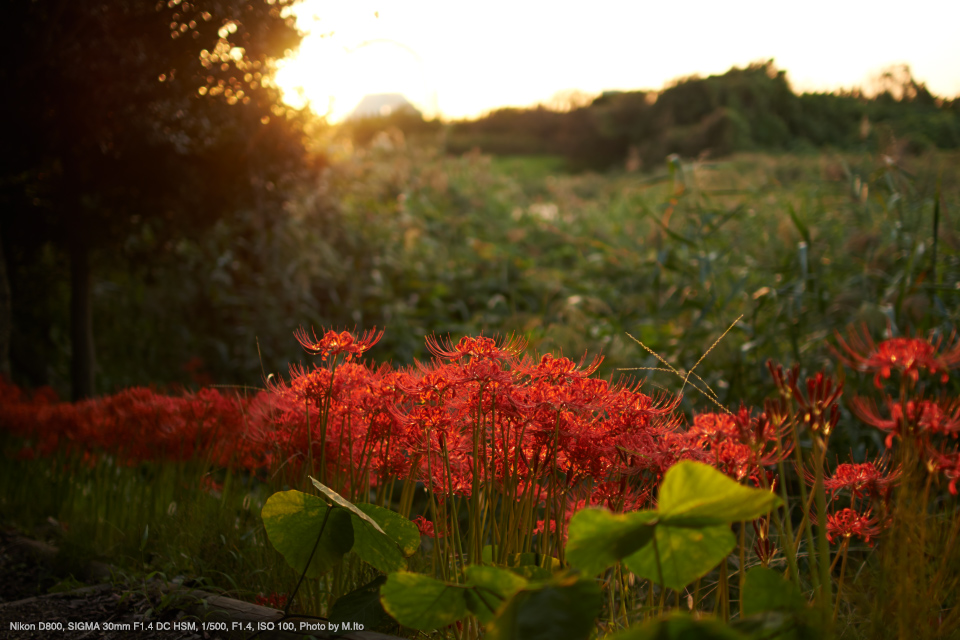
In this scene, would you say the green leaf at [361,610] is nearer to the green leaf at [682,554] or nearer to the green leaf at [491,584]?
the green leaf at [491,584]

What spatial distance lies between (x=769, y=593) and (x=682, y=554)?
0.14 metres

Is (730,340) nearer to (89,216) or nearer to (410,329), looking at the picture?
(410,329)

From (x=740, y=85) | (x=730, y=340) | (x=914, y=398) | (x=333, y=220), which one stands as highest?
(x=740, y=85)

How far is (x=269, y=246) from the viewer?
20.8 feet

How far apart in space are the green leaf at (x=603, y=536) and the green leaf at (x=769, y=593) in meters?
0.18

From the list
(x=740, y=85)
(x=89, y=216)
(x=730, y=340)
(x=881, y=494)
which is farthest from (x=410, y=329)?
(x=740, y=85)

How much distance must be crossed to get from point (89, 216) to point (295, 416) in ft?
13.8

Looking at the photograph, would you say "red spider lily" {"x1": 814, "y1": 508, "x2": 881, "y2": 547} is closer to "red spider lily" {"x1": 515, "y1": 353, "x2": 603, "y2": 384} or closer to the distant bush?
"red spider lily" {"x1": 515, "y1": 353, "x2": 603, "y2": 384}

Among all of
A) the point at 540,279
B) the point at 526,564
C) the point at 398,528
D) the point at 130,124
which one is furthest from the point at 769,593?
the point at 540,279

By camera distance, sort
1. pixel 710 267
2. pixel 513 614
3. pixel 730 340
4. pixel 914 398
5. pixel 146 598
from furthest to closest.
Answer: pixel 710 267 < pixel 730 340 < pixel 146 598 < pixel 914 398 < pixel 513 614

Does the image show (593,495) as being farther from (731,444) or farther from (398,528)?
(398,528)

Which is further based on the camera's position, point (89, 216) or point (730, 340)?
point (89, 216)

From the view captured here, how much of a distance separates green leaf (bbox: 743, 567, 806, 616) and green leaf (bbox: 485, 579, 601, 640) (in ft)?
1.08

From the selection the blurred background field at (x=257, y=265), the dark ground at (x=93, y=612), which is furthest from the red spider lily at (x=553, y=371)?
the dark ground at (x=93, y=612)
